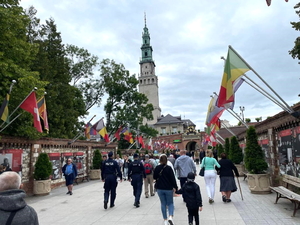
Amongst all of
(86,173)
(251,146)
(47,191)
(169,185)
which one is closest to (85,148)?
(86,173)

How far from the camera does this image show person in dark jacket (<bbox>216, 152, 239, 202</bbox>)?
9.40 meters

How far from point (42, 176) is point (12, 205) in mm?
12600

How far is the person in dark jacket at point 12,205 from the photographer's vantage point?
9.02ft

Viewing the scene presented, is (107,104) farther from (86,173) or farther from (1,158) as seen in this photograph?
(1,158)

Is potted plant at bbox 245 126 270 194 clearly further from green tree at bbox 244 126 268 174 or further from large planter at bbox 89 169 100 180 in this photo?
large planter at bbox 89 169 100 180

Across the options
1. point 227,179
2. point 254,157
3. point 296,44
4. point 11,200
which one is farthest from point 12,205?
point 296,44

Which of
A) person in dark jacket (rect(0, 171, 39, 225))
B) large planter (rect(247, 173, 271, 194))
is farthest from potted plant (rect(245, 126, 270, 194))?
person in dark jacket (rect(0, 171, 39, 225))

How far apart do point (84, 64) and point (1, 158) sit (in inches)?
1011

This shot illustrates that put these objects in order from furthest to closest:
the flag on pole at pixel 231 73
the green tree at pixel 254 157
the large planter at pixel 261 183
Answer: the green tree at pixel 254 157 → the large planter at pixel 261 183 → the flag on pole at pixel 231 73

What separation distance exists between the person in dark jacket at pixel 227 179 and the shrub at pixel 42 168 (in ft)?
31.6

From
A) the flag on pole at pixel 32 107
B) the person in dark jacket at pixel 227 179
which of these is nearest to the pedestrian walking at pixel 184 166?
the person in dark jacket at pixel 227 179

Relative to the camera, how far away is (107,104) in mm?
39156

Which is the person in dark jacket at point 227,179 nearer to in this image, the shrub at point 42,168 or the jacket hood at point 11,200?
the jacket hood at point 11,200

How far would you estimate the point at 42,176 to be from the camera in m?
14.3
